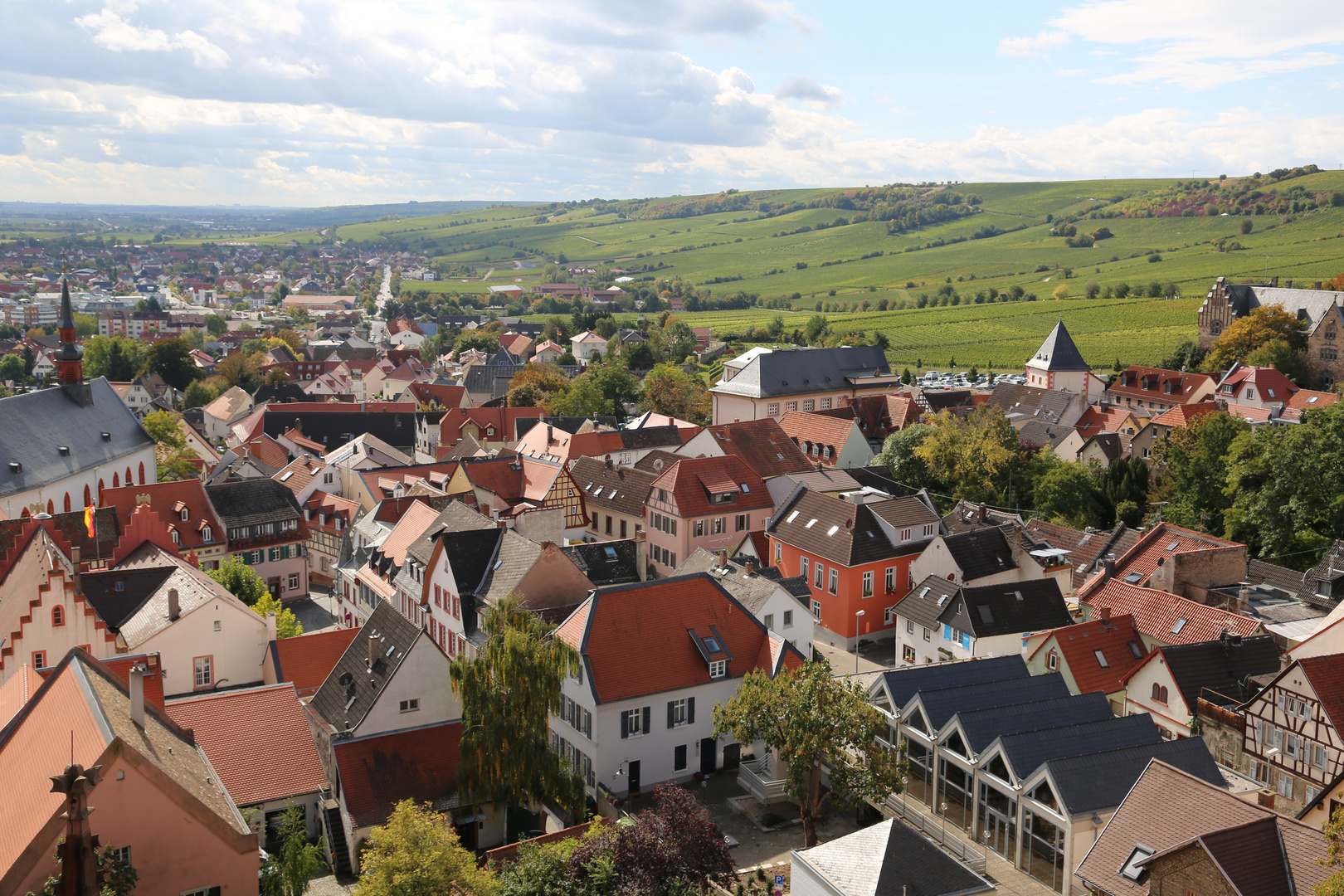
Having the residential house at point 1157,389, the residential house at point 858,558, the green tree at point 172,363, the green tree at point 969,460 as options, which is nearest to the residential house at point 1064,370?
the residential house at point 1157,389

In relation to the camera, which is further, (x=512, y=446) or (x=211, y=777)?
(x=512, y=446)

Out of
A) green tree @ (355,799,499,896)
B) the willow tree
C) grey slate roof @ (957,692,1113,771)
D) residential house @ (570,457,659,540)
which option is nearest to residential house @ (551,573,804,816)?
the willow tree

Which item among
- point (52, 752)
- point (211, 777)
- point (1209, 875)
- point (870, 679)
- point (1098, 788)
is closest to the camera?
point (52, 752)

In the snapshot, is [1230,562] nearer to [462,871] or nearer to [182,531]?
[462,871]

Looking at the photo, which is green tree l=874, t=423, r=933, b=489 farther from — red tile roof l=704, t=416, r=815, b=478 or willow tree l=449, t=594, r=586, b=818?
willow tree l=449, t=594, r=586, b=818

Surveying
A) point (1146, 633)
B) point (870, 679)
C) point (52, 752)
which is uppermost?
point (52, 752)

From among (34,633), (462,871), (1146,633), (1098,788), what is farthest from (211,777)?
(1146,633)

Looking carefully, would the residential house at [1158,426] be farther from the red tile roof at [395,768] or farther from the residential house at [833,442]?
the red tile roof at [395,768]

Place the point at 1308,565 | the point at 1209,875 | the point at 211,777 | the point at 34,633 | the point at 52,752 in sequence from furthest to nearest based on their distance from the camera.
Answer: the point at 1308,565
the point at 34,633
the point at 211,777
the point at 1209,875
the point at 52,752
